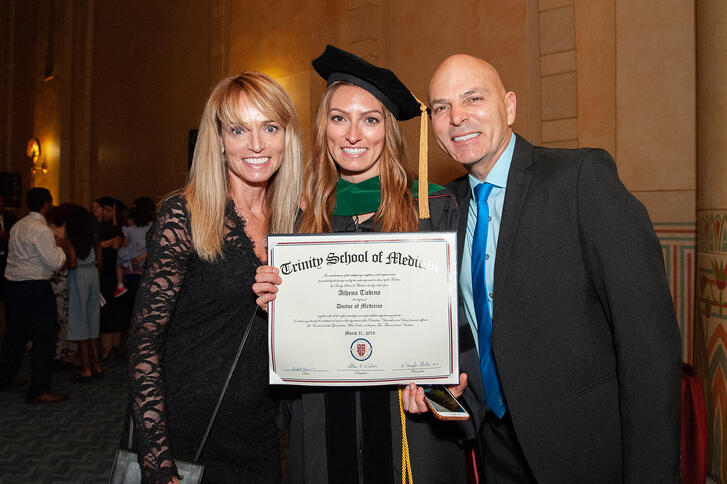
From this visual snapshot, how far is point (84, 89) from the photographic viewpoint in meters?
Result: 11.3

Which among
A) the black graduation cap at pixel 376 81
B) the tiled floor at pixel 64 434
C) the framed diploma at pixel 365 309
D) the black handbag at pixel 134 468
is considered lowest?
the tiled floor at pixel 64 434

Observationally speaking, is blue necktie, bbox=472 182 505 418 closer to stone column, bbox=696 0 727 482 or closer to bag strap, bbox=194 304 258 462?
bag strap, bbox=194 304 258 462

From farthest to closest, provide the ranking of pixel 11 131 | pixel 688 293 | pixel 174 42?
pixel 11 131, pixel 174 42, pixel 688 293

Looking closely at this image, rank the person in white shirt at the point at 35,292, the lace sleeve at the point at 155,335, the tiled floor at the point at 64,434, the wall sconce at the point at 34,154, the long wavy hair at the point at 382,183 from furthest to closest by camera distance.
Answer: the wall sconce at the point at 34,154 < the person in white shirt at the point at 35,292 < the tiled floor at the point at 64,434 < the long wavy hair at the point at 382,183 < the lace sleeve at the point at 155,335

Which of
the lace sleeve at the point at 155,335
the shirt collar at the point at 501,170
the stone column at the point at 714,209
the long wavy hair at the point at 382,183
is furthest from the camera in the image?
the stone column at the point at 714,209

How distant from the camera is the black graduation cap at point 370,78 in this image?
1.88 meters

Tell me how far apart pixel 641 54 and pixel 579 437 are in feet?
11.7

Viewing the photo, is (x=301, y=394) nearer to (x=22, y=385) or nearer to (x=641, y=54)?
(x=641, y=54)

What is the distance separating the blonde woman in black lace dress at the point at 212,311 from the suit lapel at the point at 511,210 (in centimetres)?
81

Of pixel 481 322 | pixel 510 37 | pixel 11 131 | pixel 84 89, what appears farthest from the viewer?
pixel 11 131

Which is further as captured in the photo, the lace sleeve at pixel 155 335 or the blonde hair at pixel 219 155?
the blonde hair at pixel 219 155

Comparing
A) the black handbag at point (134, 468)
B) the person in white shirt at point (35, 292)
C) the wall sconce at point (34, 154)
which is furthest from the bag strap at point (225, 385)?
the wall sconce at point (34, 154)

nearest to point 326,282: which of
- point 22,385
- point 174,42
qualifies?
point 22,385
